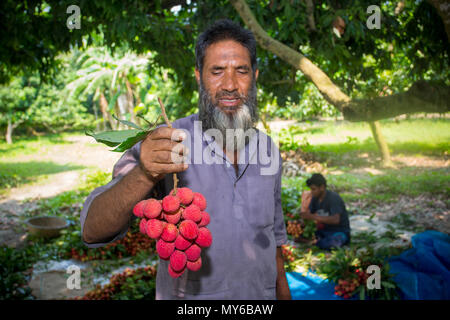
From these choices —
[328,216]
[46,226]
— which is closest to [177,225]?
[328,216]

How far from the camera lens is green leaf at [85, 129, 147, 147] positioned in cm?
77

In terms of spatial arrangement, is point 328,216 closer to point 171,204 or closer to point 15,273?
point 171,204

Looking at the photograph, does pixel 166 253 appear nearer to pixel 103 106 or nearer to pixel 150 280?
pixel 150 280

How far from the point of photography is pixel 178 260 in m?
0.97

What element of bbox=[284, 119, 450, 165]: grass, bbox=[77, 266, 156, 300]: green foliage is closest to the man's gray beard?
bbox=[77, 266, 156, 300]: green foliage

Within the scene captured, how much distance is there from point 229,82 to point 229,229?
0.68m

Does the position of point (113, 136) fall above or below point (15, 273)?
above

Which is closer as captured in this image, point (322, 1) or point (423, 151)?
point (322, 1)

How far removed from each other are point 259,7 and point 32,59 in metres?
2.98

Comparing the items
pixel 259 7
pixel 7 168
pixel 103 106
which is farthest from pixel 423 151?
pixel 103 106

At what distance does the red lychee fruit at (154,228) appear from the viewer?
93cm

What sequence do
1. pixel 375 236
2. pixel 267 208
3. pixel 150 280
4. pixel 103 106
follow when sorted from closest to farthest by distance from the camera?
pixel 267 208 < pixel 150 280 < pixel 375 236 < pixel 103 106

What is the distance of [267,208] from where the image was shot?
153cm

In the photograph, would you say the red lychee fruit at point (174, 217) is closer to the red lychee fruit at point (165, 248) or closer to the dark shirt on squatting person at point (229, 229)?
the red lychee fruit at point (165, 248)
